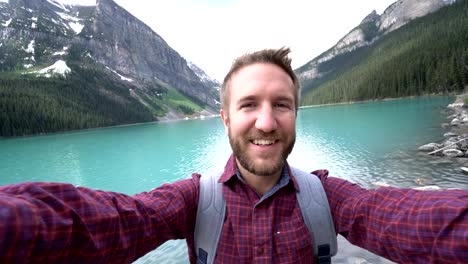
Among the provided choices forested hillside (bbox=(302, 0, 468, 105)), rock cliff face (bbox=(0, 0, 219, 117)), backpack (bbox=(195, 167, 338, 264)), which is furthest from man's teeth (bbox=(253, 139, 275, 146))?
rock cliff face (bbox=(0, 0, 219, 117))

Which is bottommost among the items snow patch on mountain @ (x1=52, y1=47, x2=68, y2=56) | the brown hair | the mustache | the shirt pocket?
the shirt pocket

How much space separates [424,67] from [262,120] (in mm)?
115996

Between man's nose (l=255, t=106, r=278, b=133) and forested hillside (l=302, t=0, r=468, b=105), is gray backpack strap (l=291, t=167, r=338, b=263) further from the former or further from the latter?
forested hillside (l=302, t=0, r=468, b=105)

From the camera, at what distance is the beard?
78.7 inches

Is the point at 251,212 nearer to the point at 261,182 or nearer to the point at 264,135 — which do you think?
the point at 261,182

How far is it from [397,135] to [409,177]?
49.7ft

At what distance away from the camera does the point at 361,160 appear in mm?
20031

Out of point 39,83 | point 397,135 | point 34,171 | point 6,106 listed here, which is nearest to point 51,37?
point 39,83

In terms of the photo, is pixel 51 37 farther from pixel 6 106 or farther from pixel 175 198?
pixel 175 198

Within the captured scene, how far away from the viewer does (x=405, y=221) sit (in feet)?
5.09

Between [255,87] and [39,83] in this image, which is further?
[39,83]

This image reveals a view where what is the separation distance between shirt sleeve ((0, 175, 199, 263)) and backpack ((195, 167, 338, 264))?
160mm

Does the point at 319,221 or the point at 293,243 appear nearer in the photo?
the point at 293,243

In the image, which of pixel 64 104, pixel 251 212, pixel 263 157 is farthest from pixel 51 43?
pixel 251 212
